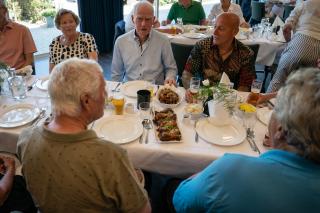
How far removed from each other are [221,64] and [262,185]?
177 cm

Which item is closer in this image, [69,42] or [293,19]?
[69,42]

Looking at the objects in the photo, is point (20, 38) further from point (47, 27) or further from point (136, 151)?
point (47, 27)

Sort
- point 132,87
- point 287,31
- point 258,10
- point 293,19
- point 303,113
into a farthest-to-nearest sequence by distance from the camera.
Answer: point 258,10
point 287,31
point 293,19
point 132,87
point 303,113

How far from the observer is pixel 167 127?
5.10 ft

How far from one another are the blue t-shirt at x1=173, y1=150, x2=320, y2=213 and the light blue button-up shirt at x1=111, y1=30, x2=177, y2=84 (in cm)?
180

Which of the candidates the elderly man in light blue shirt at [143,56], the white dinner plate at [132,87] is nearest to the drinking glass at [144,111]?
the white dinner plate at [132,87]

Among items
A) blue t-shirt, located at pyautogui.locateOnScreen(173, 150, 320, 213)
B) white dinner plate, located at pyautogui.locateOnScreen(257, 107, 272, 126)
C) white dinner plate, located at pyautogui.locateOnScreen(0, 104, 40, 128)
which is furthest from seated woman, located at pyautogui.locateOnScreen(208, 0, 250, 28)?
blue t-shirt, located at pyautogui.locateOnScreen(173, 150, 320, 213)

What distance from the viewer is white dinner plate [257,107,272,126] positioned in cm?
169

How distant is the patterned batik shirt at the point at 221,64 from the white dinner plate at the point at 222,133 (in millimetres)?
832

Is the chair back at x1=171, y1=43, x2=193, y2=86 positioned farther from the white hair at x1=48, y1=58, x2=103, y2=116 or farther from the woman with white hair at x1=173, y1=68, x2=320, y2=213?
the woman with white hair at x1=173, y1=68, x2=320, y2=213

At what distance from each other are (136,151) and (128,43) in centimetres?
146

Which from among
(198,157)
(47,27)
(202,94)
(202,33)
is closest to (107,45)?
(47,27)

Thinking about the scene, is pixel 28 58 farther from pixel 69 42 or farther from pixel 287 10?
pixel 287 10

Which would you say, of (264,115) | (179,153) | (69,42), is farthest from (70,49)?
(264,115)
